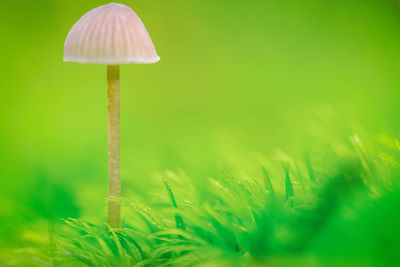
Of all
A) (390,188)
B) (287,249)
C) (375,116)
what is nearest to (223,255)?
(287,249)

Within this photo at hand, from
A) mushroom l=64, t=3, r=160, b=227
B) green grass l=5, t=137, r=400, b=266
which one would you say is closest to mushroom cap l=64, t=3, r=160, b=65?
mushroom l=64, t=3, r=160, b=227

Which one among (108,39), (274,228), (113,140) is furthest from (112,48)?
(274,228)

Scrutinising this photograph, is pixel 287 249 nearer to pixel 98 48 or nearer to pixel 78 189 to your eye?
pixel 98 48

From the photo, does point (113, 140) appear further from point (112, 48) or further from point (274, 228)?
point (274, 228)

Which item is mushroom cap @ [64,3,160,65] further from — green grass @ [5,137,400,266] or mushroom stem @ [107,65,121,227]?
green grass @ [5,137,400,266]

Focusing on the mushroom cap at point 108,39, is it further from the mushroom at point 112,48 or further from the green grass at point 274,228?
the green grass at point 274,228

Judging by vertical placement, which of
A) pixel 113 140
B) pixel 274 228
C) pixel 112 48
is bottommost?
pixel 274 228

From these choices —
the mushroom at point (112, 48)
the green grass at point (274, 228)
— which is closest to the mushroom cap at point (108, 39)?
the mushroom at point (112, 48)
